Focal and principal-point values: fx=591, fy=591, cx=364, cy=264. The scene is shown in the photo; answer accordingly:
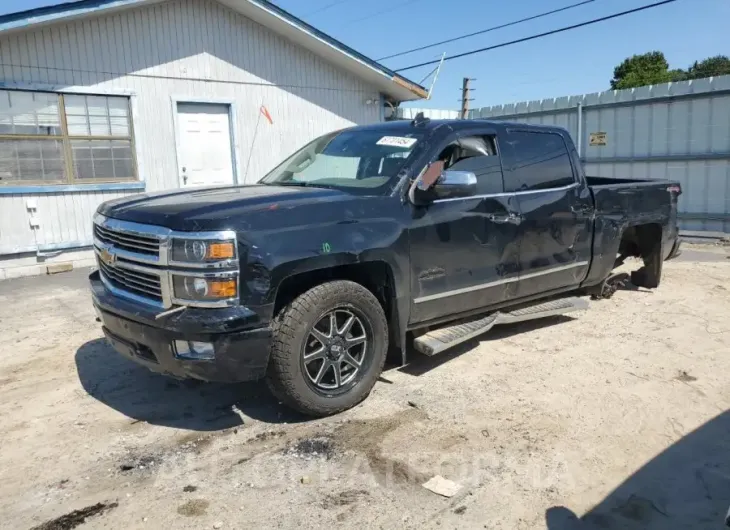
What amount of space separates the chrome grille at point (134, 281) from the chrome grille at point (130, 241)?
139 millimetres

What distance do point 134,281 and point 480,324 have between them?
8.90 ft

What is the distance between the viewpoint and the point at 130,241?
3746 mm

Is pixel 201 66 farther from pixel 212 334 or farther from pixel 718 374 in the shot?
pixel 718 374

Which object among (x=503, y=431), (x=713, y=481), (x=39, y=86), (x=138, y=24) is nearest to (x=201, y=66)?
(x=138, y=24)

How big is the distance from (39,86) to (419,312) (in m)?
8.14

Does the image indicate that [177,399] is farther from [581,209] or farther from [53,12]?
[53,12]

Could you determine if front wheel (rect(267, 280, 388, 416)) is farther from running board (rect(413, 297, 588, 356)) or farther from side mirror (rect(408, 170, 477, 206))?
side mirror (rect(408, 170, 477, 206))

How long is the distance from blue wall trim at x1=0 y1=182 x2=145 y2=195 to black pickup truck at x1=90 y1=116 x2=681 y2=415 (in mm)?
6072

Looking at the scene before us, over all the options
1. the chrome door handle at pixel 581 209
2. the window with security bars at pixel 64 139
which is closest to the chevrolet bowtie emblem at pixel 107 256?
the chrome door handle at pixel 581 209

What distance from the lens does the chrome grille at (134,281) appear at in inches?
141

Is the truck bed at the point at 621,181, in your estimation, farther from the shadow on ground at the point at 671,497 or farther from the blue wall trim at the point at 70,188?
the blue wall trim at the point at 70,188

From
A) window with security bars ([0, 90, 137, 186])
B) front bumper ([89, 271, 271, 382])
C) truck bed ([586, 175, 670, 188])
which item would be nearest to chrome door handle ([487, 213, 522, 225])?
truck bed ([586, 175, 670, 188])

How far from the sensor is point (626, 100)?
13.5 m

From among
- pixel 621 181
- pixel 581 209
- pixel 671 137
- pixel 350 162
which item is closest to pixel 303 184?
pixel 350 162
